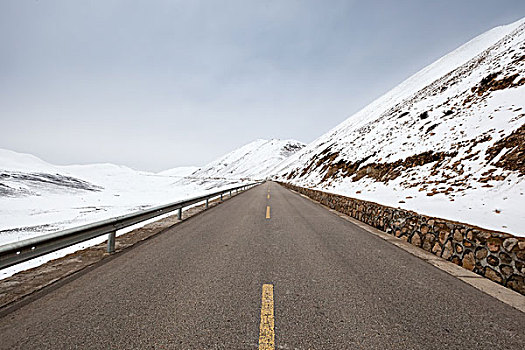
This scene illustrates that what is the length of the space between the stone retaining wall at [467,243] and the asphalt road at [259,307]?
67cm

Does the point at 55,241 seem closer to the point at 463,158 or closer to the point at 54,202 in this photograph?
the point at 463,158

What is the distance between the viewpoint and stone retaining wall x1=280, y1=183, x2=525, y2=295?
343 cm

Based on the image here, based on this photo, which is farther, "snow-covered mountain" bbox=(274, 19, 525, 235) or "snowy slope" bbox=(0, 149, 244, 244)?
"snowy slope" bbox=(0, 149, 244, 244)

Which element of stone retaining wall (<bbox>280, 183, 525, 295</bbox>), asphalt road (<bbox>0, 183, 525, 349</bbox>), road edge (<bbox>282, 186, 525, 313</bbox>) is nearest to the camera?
asphalt road (<bbox>0, 183, 525, 349</bbox>)

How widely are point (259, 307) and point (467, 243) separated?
162 inches

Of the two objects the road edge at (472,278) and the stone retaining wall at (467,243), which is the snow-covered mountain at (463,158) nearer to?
the stone retaining wall at (467,243)

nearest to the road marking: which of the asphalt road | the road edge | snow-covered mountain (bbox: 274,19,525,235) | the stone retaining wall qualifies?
the asphalt road

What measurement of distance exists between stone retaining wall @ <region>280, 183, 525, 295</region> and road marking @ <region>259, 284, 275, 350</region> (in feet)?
11.9

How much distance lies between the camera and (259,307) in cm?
276

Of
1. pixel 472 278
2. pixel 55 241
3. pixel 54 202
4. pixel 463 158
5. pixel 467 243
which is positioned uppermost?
pixel 463 158

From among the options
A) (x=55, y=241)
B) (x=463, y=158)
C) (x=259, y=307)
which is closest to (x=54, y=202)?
(x=55, y=241)

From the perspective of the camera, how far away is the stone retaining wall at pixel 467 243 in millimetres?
3428

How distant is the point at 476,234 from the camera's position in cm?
407

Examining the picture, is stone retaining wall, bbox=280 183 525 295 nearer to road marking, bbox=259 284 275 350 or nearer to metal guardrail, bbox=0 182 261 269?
road marking, bbox=259 284 275 350
